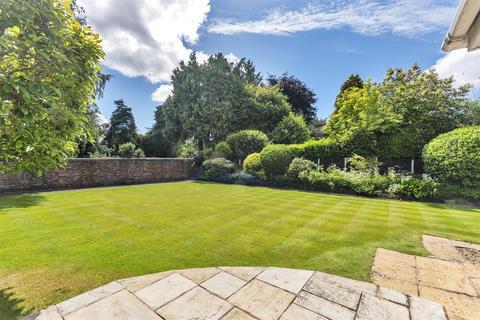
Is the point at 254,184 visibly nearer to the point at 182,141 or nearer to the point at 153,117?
the point at 182,141

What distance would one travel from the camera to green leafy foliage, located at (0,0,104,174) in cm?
179

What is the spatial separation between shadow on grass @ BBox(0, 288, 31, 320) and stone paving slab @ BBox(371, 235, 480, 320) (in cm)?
373

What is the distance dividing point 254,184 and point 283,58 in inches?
275

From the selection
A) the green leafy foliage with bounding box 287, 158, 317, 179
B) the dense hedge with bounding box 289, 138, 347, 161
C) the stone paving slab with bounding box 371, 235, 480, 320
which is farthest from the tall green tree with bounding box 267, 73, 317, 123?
the stone paving slab with bounding box 371, 235, 480, 320

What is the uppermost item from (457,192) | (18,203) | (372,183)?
(372,183)

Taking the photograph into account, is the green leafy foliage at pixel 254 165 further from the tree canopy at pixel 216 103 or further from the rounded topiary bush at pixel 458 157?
the rounded topiary bush at pixel 458 157

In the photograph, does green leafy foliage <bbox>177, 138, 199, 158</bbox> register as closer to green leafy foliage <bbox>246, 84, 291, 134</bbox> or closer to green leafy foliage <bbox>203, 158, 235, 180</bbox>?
green leafy foliage <bbox>246, 84, 291, 134</bbox>

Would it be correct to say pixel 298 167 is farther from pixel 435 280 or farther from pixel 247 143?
pixel 435 280

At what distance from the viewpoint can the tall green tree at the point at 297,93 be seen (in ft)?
82.4

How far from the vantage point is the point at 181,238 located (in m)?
4.05

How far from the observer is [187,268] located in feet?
9.72

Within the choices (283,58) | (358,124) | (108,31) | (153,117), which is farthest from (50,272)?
(153,117)

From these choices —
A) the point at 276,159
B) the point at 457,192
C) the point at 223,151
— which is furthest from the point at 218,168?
the point at 457,192

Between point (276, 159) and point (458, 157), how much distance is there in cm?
755
